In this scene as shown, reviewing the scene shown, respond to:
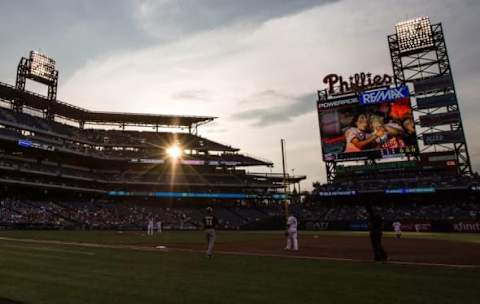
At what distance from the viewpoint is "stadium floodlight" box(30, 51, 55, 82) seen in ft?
215

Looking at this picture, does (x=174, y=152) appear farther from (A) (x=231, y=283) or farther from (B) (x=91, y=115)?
(A) (x=231, y=283)

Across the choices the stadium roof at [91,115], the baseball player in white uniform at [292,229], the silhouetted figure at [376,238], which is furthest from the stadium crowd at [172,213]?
the silhouetted figure at [376,238]

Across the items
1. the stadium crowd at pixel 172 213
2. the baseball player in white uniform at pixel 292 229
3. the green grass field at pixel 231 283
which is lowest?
the green grass field at pixel 231 283

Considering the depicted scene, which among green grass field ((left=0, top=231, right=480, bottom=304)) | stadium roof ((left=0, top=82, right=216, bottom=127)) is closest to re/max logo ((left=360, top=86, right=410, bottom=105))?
stadium roof ((left=0, top=82, right=216, bottom=127))

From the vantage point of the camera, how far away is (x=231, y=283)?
8406mm

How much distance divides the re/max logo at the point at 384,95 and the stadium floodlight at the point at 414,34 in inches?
474

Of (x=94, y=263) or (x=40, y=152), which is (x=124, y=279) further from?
(x=40, y=152)

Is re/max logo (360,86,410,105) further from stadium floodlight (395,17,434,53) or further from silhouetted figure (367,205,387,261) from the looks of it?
silhouetted figure (367,205,387,261)

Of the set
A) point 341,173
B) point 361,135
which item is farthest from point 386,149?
point 341,173

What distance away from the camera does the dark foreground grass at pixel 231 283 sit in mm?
6770

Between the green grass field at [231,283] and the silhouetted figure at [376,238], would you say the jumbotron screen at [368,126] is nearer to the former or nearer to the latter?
the silhouetted figure at [376,238]

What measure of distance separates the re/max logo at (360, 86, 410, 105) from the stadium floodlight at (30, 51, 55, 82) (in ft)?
180

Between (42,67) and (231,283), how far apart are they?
70930mm

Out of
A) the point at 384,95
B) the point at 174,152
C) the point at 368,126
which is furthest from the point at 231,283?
the point at 174,152
